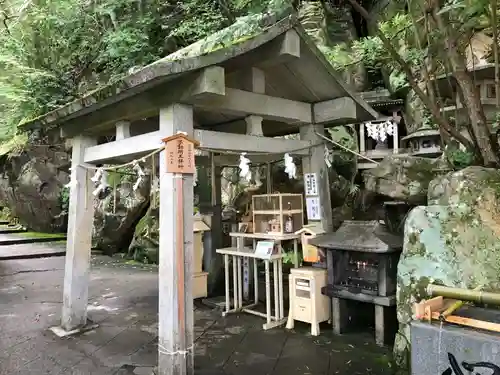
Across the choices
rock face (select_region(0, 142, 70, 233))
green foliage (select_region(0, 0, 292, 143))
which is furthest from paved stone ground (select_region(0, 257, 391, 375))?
rock face (select_region(0, 142, 70, 233))

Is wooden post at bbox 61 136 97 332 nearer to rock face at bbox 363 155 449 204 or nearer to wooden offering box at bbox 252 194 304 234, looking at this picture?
wooden offering box at bbox 252 194 304 234

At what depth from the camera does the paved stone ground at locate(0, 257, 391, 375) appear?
15.1ft

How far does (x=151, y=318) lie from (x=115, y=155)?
284 cm

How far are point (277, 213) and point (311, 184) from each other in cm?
67

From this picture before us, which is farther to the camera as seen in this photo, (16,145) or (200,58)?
(16,145)

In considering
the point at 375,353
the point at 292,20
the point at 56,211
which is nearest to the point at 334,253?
the point at 375,353

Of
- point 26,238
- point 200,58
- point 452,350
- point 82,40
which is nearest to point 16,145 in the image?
point 26,238

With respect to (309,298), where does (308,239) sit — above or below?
above

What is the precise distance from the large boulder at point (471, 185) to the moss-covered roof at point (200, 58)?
2.10 m

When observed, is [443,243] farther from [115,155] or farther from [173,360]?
[115,155]

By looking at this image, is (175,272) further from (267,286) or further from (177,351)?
(267,286)

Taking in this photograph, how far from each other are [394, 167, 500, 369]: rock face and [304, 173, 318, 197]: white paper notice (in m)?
1.80

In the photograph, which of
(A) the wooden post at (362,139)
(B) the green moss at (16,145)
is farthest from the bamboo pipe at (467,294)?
(B) the green moss at (16,145)

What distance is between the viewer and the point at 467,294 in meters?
3.26
